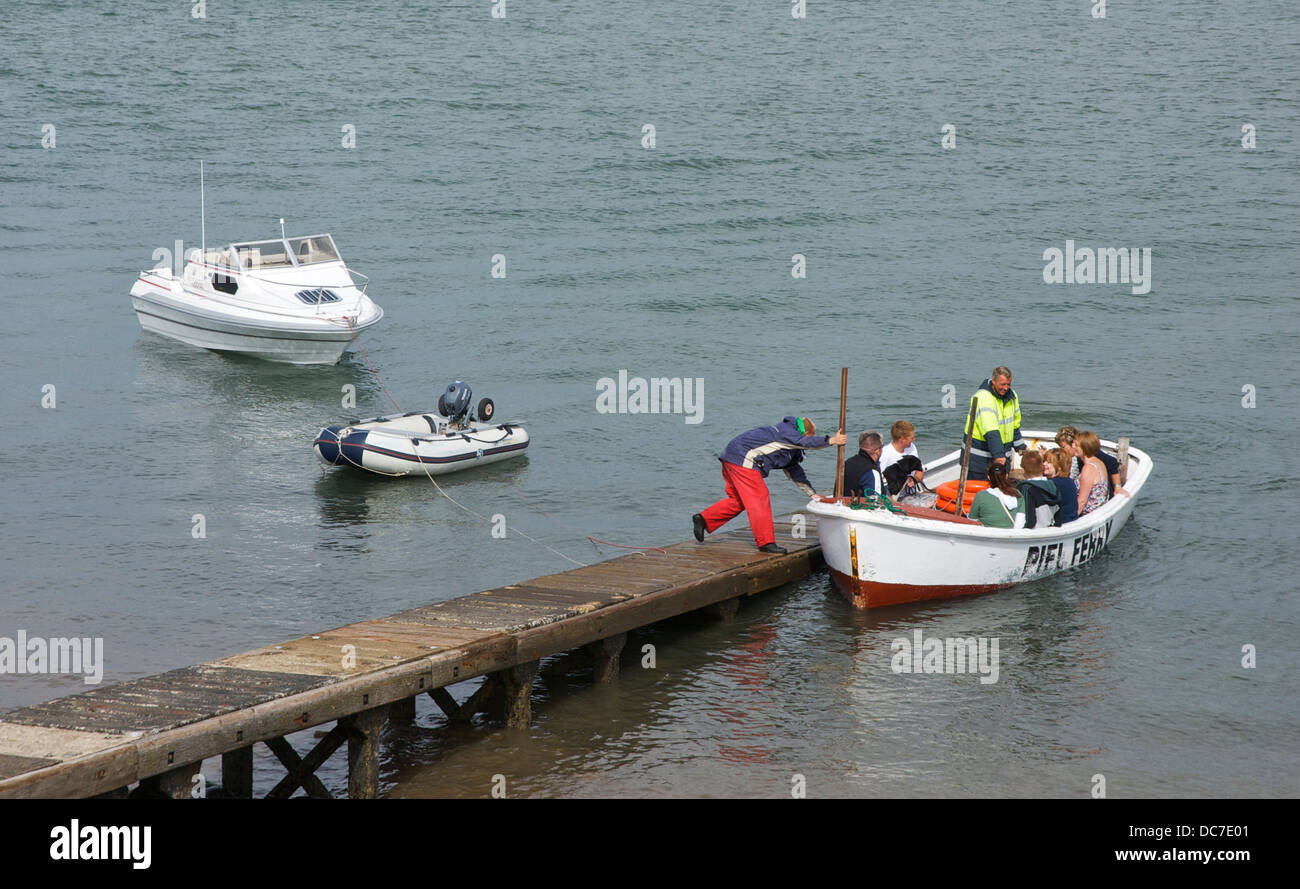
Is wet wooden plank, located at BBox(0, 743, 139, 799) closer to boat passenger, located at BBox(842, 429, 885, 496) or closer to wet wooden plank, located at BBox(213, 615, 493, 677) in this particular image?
wet wooden plank, located at BBox(213, 615, 493, 677)

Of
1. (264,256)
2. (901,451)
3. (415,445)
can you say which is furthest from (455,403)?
(264,256)

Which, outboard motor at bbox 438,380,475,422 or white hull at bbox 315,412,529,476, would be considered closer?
white hull at bbox 315,412,529,476

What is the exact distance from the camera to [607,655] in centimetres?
1276

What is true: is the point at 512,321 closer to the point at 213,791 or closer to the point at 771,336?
the point at 771,336

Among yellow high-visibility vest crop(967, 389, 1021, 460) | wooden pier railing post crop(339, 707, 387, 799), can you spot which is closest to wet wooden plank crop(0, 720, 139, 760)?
wooden pier railing post crop(339, 707, 387, 799)

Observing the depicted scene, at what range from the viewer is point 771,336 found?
31500mm

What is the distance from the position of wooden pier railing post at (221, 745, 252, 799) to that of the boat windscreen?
19.7m

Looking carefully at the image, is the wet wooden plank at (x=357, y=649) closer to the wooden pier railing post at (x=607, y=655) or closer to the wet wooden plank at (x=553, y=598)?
the wet wooden plank at (x=553, y=598)

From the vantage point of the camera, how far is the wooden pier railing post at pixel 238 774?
1054 cm

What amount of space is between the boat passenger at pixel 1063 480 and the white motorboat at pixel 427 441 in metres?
9.62

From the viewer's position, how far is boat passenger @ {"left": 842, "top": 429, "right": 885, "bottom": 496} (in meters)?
14.8

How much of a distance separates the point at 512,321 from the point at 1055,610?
61.9ft

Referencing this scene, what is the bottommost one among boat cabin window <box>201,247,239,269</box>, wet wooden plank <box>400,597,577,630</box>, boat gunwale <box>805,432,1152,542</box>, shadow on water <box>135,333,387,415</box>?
wet wooden plank <box>400,597,577,630</box>
